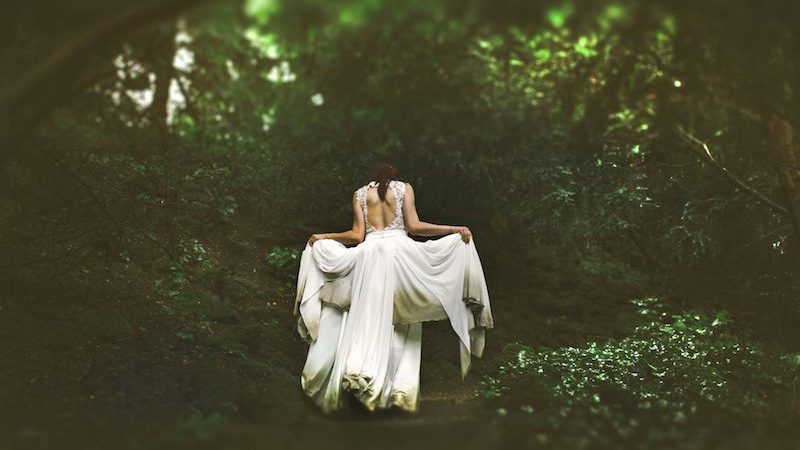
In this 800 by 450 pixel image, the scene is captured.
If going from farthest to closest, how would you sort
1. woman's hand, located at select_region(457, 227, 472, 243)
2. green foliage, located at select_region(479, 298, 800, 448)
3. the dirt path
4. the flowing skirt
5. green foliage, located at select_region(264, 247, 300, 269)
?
1. green foliage, located at select_region(264, 247, 300, 269)
2. woman's hand, located at select_region(457, 227, 472, 243)
3. the flowing skirt
4. green foliage, located at select_region(479, 298, 800, 448)
5. the dirt path

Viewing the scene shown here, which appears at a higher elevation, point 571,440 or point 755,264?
point 755,264

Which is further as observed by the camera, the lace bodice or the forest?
the lace bodice

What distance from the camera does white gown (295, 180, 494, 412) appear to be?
24.1 feet

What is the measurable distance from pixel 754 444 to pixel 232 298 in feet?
24.4

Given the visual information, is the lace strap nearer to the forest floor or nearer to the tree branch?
the forest floor

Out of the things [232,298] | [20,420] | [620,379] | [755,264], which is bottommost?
[20,420]

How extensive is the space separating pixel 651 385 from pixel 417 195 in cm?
370

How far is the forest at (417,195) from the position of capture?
531cm

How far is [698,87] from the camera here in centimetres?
581

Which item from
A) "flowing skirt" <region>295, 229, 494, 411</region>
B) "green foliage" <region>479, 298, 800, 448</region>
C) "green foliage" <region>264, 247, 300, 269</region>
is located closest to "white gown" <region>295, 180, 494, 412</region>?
"flowing skirt" <region>295, 229, 494, 411</region>

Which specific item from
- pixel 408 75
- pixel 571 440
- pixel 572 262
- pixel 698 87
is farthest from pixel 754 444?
pixel 572 262

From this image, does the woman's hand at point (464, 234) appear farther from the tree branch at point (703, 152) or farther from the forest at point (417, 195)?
the tree branch at point (703, 152)

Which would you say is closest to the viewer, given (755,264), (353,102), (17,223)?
(353,102)

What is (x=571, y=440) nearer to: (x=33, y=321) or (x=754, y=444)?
(x=754, y=444)
